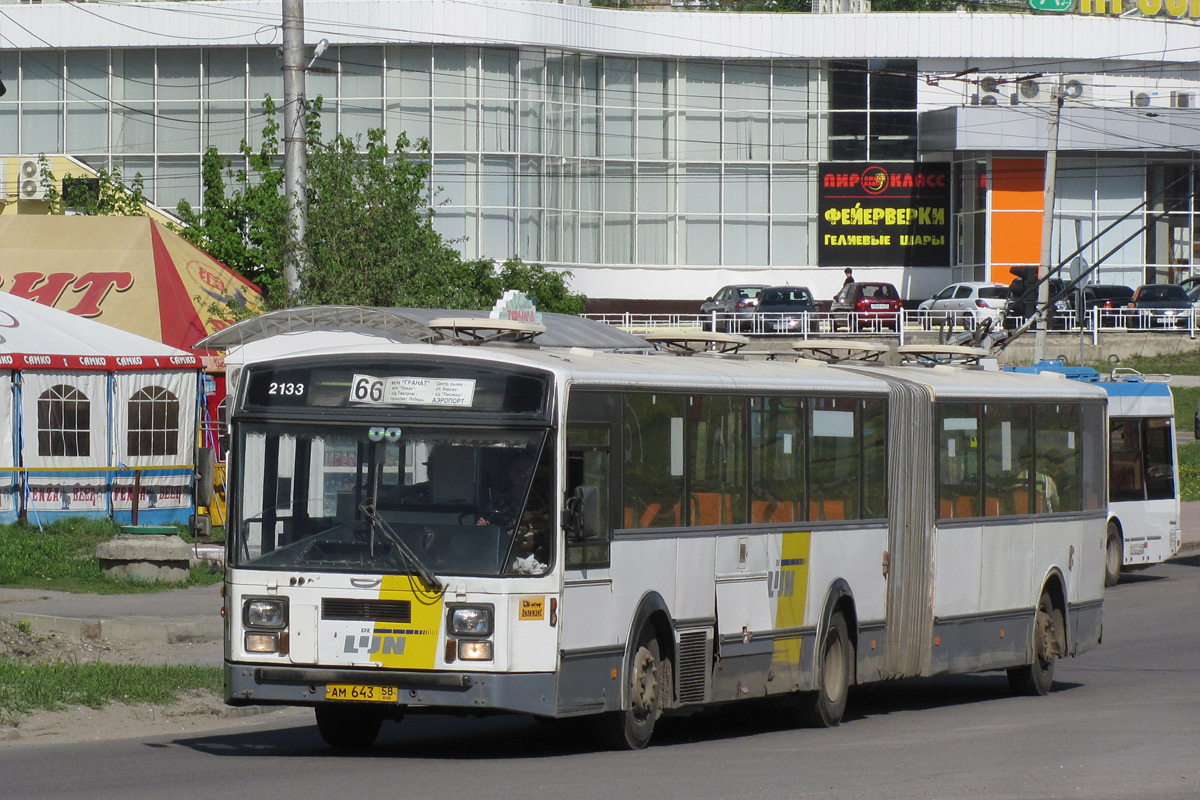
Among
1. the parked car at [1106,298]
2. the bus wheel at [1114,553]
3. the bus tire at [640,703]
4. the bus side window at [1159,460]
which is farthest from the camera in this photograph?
the parked car at [1106,298]

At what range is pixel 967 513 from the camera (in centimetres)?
1535

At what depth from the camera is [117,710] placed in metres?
12.4

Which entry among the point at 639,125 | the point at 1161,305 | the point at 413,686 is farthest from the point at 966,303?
the point at 413,686

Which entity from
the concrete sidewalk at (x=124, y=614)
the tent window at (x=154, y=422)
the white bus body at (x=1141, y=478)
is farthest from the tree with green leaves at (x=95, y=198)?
the white bus body at (x=1141, y=478)

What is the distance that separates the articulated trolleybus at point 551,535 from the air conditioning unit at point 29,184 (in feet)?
103

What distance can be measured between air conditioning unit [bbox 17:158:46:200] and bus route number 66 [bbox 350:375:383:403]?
33.2m

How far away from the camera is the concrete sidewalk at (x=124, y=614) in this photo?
52.2ft

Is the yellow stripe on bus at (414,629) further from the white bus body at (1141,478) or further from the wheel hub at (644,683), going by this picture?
the white bus body at (1141,478)

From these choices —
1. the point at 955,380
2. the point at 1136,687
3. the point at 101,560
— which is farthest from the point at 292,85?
the point at 1136,687

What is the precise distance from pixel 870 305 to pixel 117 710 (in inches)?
1714

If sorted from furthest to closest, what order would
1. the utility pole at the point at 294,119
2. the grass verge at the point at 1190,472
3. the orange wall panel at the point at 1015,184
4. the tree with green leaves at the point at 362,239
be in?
the orange wall panel at the point at 1015,184 → the grass verge at the point at 1190,472 → the tree with green leaves at the point at 362,239 → the utility pole at the point at 294,119

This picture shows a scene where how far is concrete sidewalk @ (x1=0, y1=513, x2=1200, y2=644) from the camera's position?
15906 mm

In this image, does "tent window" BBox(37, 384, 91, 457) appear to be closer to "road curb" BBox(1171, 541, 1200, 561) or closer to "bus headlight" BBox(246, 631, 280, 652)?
"bus headlight" BBox(246, 631, 280, 652)

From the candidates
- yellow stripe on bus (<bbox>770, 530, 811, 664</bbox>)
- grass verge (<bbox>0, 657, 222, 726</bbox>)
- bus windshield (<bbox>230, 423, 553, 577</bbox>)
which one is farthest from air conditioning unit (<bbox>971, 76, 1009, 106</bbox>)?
bus windshield (<bbox>230, 423, 553, 577</bbox>)
